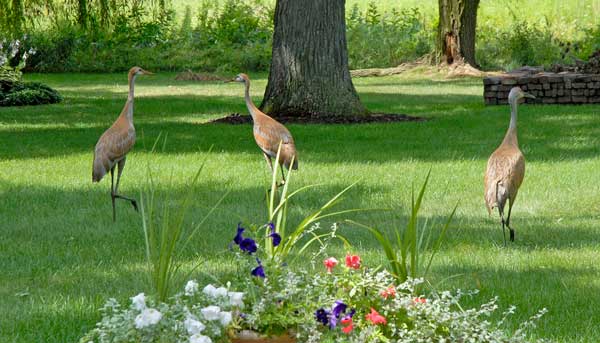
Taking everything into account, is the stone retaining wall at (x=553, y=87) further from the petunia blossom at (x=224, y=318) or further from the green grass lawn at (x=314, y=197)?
the petunia blossom at (x=224, y=318)

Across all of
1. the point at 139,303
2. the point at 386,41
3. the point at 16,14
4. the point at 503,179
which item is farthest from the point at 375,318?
the point at 386,41

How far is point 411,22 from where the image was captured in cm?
3678

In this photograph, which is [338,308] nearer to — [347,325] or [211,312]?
[347,325]

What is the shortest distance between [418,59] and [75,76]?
9797 mm

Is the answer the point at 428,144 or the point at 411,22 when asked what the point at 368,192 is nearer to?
the point at 428,144

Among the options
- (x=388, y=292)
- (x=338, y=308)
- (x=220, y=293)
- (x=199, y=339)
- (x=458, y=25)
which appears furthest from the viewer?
(x=458, y=25)

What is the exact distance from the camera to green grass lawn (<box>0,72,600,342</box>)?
676 centimetres

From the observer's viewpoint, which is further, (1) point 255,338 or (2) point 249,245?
(2) point 249,245

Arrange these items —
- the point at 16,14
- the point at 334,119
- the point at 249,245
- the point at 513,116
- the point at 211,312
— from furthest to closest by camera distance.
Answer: the point at 334,119 < the point at 16,14 < the point at 513,116 < the point at 249,245 < the point at 211,312

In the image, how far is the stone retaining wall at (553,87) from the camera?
19719 millimetres

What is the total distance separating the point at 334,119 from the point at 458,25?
11.1 m

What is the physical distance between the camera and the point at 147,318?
13.5 feet

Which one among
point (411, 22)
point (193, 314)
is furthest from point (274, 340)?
point (411, 22)

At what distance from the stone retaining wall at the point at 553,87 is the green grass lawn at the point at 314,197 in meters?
0.74
